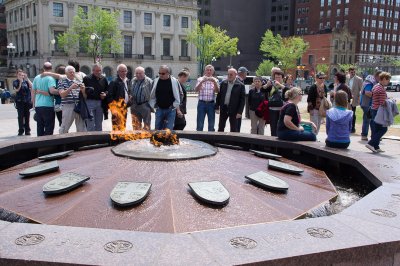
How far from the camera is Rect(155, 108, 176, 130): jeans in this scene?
26.3 ft

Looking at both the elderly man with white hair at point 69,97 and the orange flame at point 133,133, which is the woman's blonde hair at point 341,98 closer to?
the orange flame at point 133,133

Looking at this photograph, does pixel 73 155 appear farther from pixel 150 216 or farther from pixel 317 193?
pixel 317 193

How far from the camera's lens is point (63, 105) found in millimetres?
8289

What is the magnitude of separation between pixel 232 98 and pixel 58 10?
53038 mm

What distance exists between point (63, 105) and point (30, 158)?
→ 8.64 feet

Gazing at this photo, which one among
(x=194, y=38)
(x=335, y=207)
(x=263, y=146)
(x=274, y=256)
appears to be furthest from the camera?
(x=194, y=38)

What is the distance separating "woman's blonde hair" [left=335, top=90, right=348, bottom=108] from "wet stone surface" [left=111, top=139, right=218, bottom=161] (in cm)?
231

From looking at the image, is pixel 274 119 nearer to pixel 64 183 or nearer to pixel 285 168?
pixel 285 168

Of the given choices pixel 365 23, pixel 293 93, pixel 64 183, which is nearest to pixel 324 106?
pixel 293 93

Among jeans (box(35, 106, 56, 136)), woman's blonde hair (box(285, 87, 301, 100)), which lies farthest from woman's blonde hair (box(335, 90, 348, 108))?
jeans (box(35, 106, 56, 136))

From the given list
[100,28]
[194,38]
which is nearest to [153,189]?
[100,28]

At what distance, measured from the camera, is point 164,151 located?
4.75 m

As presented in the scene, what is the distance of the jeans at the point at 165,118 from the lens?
8016 millimetres

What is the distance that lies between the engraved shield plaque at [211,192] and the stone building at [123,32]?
5124 cm
